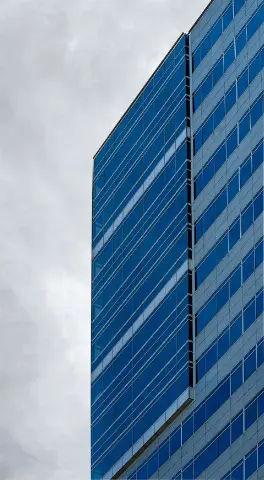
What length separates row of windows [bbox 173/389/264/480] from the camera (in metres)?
118

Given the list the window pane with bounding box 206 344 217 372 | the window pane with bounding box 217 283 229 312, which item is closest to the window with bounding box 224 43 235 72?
the window pane with bounding box 217 283 229 312

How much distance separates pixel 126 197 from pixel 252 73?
23.5m

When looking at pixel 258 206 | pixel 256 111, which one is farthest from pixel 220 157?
pixel 258 206

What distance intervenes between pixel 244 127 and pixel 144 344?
67.2ft

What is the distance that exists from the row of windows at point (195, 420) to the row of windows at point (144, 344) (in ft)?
20.8

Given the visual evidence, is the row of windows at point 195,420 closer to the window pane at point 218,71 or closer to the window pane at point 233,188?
the window pane at point 233,188

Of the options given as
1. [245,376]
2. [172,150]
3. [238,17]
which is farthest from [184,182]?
[245,376]

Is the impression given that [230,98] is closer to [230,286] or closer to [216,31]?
[216,31]

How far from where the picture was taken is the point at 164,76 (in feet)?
474

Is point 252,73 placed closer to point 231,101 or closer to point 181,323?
point 231,101

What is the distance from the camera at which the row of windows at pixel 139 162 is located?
140625 millimetres

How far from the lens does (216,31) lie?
448 feet

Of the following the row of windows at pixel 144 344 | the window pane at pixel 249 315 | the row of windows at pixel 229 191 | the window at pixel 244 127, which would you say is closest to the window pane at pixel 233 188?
the row of windows at pixel 229 191

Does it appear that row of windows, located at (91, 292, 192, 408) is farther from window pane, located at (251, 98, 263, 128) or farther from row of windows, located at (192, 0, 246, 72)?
row of windows, located at (192, 0, 246, 72)
